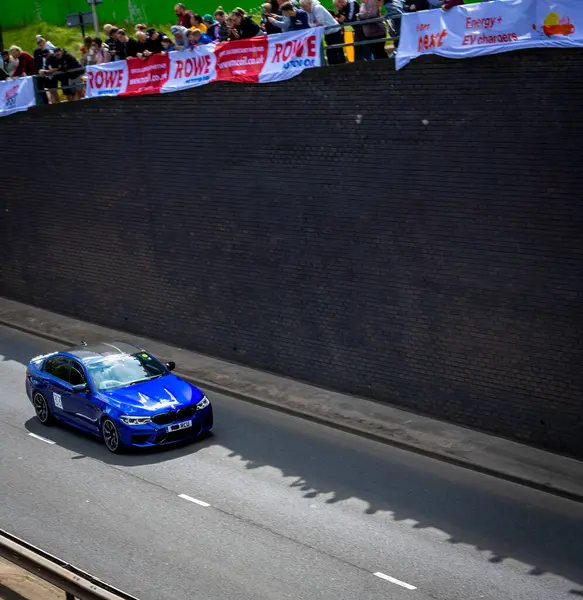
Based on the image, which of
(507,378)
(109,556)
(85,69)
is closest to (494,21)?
(507,378)

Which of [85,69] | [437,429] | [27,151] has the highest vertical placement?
[85,69]

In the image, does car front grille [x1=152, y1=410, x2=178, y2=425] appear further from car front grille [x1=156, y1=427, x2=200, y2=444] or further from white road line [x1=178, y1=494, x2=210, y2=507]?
white road line [x1=178, y1=494, x2=210, y2=507]

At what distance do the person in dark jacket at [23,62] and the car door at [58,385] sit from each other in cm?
1126

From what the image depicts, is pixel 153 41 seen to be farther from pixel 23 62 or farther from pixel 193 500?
pixel 193 500

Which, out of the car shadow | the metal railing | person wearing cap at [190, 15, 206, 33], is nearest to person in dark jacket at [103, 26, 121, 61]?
person wearing cap at [190, 15, 206, 33]

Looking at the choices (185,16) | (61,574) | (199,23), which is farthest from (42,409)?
(199,23)

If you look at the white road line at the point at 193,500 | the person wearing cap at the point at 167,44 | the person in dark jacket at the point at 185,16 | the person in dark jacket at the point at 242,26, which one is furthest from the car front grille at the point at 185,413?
the person in dark jacket at the point at 185,16

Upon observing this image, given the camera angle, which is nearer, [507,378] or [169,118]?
[507,378]

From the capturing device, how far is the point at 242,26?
69.7 feet

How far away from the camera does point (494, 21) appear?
1633cm

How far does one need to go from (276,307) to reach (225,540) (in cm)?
803

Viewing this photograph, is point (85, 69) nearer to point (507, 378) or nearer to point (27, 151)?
point (27, 151)

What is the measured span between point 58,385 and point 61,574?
8526mm

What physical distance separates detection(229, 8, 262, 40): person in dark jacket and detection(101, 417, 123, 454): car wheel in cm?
853
